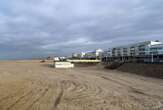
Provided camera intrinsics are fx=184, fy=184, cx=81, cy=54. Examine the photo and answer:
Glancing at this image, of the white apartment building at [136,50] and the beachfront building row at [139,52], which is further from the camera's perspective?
the white apartment building at [136,50]

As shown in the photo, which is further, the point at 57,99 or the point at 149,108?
the point at 57,99

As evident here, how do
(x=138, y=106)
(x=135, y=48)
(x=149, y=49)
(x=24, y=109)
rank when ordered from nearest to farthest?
1. (x=24, y=109)
2. (x=138, y=106)
3. (x=149, y=49)
4. (x=135, y=48)

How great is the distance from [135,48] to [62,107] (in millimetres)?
75627

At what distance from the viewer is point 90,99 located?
12430 mm

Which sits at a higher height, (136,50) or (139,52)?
(136,50)

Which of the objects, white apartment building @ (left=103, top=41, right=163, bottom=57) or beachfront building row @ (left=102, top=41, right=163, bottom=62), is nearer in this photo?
beachfront building row @ (left=102, top=41, right=163, bottom=62)

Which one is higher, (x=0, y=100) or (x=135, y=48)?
(x=135, y=48)

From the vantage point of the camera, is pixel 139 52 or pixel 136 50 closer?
pixel 139 52

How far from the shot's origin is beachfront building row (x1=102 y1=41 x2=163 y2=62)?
201ft

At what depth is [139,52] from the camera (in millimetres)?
77438

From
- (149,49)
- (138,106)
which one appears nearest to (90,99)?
(138,106)

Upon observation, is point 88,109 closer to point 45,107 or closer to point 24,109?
point 45,107

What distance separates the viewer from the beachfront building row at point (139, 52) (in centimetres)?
6135

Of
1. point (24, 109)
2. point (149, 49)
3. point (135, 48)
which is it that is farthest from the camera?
point (135, 48)
